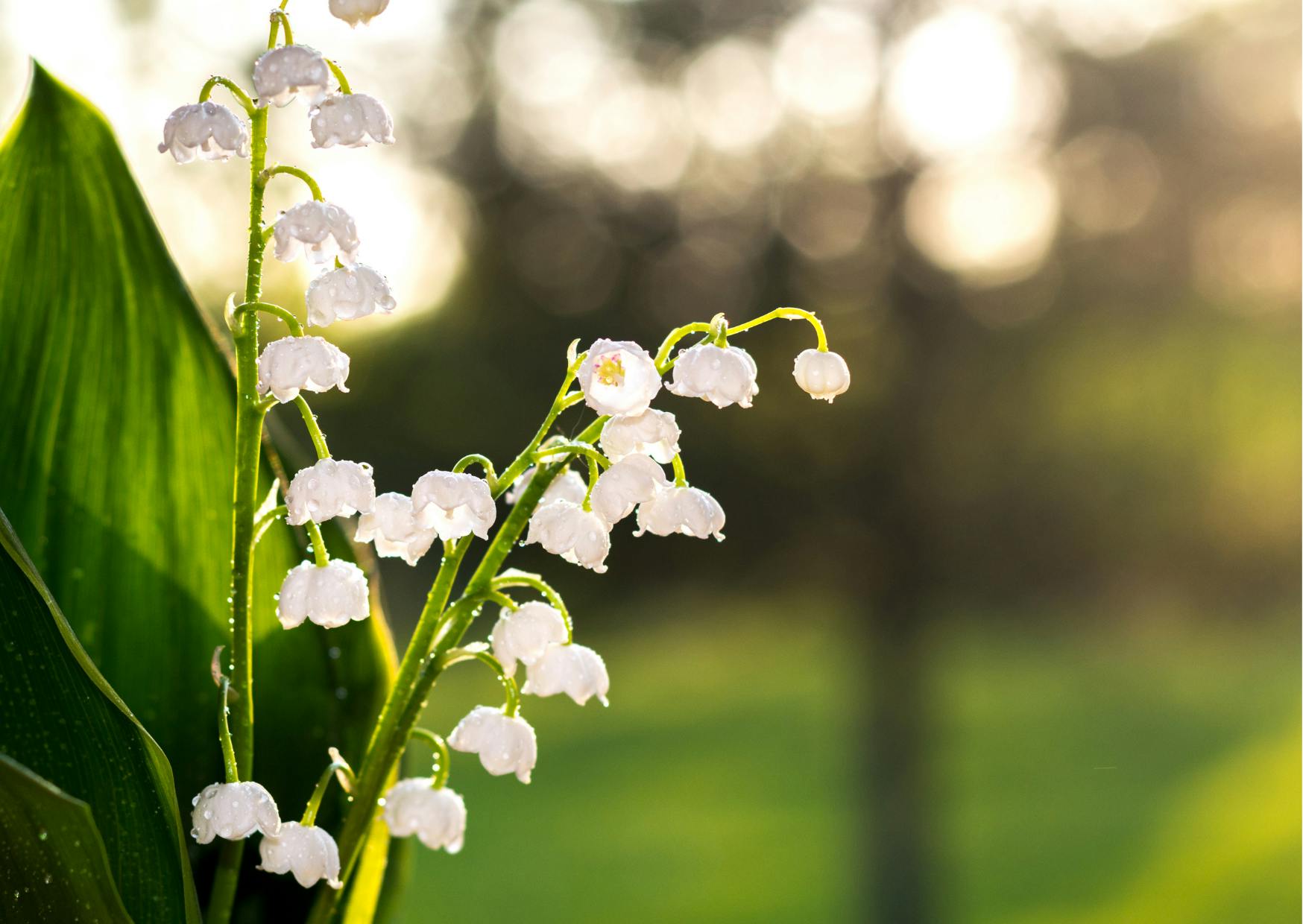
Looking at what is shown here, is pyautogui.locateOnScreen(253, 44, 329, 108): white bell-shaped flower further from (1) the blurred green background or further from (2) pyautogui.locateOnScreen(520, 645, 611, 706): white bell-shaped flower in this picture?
(1) the blurred green background

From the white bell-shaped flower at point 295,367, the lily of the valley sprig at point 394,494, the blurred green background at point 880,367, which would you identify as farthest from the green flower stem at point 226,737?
the blurred green background at point 880,367

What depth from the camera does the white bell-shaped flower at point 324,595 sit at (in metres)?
0.36

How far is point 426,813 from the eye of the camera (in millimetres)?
378

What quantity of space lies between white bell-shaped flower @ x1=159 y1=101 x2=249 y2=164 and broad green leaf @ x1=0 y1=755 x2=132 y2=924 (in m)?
0.19

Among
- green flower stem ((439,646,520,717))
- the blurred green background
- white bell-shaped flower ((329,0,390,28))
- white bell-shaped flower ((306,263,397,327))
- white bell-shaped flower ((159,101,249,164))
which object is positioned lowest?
green flower stem ((439,646,520,717))

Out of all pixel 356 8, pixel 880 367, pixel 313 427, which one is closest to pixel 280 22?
pixel 356 8

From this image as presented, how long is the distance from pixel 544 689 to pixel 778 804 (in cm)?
365

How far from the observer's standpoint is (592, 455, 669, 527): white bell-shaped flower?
350 millimetres

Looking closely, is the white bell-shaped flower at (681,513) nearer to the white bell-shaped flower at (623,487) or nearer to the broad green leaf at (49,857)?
the white bell-shaped flower at (623,487)

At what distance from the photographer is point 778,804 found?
150 inches

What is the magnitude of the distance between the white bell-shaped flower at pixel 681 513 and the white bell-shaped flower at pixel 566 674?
0.05 metres

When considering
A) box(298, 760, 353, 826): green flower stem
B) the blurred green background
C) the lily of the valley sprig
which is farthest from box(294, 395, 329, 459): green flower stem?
the blurred green background

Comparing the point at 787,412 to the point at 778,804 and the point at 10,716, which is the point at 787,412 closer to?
the point at 778,804

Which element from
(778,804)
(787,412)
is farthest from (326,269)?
(778,804)
